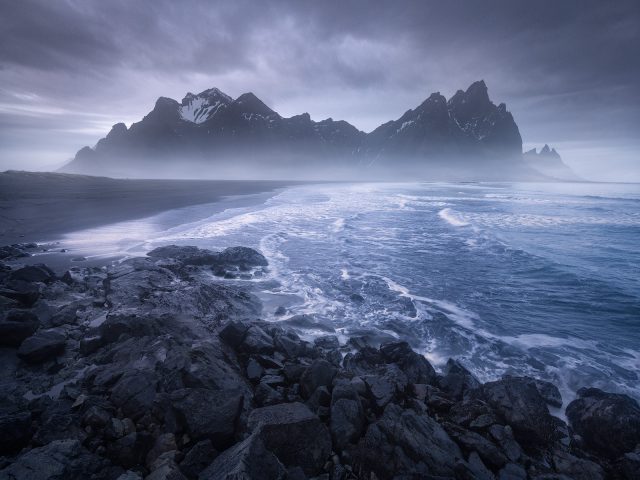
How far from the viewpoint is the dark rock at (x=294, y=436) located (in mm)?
4547

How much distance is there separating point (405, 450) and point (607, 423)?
4644 millimetres

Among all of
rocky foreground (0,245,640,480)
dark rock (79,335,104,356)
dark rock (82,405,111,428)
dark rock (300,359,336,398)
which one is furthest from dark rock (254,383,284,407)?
dark rock (79,335,104,356)

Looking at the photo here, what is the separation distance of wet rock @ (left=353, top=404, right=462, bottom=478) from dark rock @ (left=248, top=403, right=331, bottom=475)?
2.02ft

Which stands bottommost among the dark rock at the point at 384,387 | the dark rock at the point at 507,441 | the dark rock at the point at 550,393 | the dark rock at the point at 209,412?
the dark rock at the point at 550,393

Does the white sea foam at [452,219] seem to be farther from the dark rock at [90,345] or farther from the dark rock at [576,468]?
the dark rock at [90,345]

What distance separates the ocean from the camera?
9789mm

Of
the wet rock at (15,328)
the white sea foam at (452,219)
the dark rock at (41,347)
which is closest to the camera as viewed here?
the dark rock at (41,347)

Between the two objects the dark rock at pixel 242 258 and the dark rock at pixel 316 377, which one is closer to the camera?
the dark rock at pixel 316 377

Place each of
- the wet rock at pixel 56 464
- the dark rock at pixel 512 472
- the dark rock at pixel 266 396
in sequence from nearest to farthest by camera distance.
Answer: the wet rock at pixel 56 464
the dark rock at pixel 512 472
the dark rock at pixel 266 396

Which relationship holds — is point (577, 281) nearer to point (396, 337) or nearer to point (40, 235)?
point (396, 337)

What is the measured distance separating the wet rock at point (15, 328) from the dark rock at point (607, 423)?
12465 mm

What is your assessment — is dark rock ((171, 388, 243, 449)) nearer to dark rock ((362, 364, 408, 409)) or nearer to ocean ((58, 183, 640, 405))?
dark rock ((362, 364, 408, 409))

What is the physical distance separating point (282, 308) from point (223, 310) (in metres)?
2.28

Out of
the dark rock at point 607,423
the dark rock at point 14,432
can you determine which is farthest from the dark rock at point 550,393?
the dark rock at point 14,432
